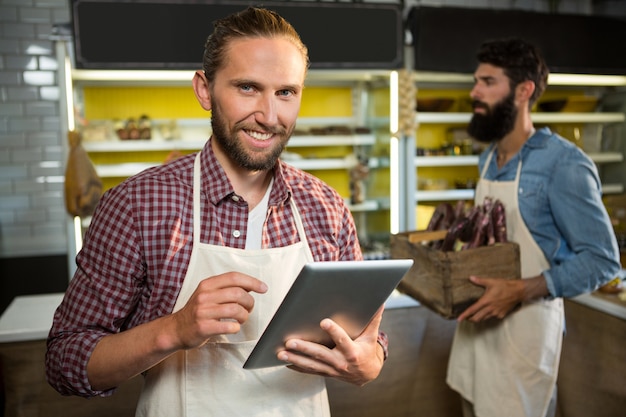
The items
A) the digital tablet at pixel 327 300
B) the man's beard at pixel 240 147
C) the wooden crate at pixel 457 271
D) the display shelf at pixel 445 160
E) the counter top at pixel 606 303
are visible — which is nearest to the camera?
the digital tablet at pixel 327 300

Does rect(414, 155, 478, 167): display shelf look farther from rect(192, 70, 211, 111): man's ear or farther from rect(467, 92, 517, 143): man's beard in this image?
rect(192, 70, 211, 111): man's ear

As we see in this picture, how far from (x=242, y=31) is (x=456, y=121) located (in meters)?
3.85

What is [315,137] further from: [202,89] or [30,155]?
[202,89]

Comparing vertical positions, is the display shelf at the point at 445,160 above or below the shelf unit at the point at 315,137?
below

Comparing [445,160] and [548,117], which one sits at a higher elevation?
[548,117]

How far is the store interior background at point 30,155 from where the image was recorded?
204 inches

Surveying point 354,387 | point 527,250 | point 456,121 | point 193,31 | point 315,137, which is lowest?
point 354,387

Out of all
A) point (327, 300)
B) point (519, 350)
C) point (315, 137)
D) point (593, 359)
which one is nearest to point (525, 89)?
point (519, 350)

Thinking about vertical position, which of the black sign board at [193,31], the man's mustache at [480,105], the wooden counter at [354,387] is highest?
the black sign board at [193,31]

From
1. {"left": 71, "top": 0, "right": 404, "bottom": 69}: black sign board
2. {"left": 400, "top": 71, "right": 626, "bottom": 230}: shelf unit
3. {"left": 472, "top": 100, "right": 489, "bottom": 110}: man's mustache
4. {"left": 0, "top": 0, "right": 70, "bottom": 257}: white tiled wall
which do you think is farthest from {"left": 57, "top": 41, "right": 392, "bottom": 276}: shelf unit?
{"left": 472, "top": 100, "right": 489, "bottom": 110}: man's mustache

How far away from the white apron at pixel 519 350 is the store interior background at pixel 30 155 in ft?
13.5

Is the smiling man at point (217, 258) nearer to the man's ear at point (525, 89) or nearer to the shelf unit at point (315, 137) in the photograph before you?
the man's ear at point (525, 89)

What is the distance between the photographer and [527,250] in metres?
2.30

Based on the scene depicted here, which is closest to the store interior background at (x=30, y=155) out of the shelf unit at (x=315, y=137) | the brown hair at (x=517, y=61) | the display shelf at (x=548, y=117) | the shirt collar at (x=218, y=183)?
the shelf unit at (x=315, y=137)
